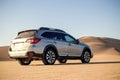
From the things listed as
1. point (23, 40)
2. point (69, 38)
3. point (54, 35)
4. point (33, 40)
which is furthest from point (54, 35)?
point (23, 40)

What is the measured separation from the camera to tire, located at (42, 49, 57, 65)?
13406 millimetres

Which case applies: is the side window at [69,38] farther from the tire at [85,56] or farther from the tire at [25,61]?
the tire at [25,61]

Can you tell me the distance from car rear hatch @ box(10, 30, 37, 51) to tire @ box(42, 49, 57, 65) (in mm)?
857

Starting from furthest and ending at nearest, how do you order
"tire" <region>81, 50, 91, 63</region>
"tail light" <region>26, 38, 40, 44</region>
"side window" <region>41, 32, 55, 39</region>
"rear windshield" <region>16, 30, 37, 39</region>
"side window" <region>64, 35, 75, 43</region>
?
1. "tire" <region>81, 50, 91, 63</region>
2. "side window" <region>64, 35, 75, 43</region>
3. "side window" <region>41, 32, 55, 39</region>
4. "rear windshield" <region>16, 30, 37, 39</region>
5. "tail light" <region>26, 38, 40, 44</region>

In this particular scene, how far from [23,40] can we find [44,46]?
3.21ft

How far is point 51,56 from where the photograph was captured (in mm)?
13727

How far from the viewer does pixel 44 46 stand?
44.0 feet

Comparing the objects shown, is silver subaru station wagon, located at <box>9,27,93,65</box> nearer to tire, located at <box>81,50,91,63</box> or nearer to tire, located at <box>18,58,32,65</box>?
tire, located at <box>18,58,32,65</box>

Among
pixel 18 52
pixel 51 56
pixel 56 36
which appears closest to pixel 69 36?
pixel 56 36

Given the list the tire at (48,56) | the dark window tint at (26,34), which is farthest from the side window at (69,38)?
the dark window tint at (26,34)

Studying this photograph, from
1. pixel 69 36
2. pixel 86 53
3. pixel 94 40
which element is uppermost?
pixel 69 36

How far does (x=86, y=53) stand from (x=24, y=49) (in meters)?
4.03

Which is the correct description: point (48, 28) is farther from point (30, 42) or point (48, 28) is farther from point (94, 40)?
point (94, 40)

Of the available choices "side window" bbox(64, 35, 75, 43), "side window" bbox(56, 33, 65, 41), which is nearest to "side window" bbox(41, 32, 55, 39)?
"side window" bbox(56, 33, 65, 41)
